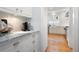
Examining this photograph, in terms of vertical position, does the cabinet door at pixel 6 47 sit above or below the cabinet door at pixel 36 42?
above

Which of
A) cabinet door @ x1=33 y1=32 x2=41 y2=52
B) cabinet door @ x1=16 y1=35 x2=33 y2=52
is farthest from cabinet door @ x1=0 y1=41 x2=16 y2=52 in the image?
cabinet door @ x1=33 y1=32 x2=41 y2=52

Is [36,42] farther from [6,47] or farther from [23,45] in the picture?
[6,47]

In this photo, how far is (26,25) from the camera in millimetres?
3324

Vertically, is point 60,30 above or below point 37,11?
below

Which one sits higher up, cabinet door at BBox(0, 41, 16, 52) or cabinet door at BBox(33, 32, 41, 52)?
cabinet door at BBox(0, 41, 16, 52)

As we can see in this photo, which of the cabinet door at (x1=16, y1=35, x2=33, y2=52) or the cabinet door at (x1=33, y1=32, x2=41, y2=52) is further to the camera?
the cabinet door at (x1=33, y1=32, x2=41, y2=52)

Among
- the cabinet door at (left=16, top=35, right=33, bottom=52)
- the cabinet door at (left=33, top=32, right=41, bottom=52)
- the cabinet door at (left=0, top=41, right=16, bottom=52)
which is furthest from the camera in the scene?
the cabinet door at (left=33, top=32, right=41, bottom=52)

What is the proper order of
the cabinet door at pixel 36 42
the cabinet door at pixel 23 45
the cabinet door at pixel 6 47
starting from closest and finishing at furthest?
1. the cabinet door at pixel 6 47
2. the cabinet door at pixel 23 45
3. the cabinet door at pixel 36 42

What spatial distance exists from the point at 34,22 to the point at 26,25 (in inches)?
17.0

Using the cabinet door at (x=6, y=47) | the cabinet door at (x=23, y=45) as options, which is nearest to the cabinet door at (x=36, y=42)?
the cabinet door at (x=23, y=45)

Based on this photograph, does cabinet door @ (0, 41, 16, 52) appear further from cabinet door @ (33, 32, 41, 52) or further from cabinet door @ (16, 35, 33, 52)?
cabinet door @ (33, 32, 41, 52)

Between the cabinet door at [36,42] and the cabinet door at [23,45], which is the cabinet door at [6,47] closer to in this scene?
the cabinet door at [23,45]

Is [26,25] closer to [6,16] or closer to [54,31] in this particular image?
[6,16]
